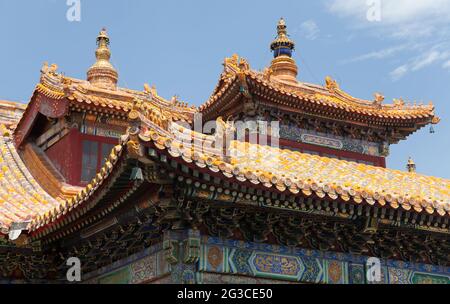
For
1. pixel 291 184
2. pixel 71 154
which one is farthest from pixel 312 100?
pixel 291 184

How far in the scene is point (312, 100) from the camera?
1995 centimetres

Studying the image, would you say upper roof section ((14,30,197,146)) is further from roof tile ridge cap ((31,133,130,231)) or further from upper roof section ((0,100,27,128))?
roof tile ridge cap ((31,133,130,231))

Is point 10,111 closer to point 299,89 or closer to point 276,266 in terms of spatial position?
point 299,89

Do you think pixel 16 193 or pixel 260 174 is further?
pixel 16 193

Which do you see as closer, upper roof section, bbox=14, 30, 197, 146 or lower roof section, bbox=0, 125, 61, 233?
lower roof section, bbox=0, 125, 61, 233

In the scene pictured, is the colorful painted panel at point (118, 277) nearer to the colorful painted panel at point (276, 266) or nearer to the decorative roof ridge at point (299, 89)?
the colorful painted panel at point (276, 266)

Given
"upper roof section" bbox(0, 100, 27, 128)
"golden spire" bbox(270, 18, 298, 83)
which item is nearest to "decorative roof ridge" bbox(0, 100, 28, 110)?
"upper roof section" bbox(0, 100, 27, 128)

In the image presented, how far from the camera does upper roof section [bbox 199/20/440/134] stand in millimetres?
19406

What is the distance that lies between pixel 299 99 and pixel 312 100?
36 cm

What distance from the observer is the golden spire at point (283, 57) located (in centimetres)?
2275

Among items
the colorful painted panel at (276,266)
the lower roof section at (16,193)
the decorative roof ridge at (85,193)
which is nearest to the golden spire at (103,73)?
the lower roof section at (16,193)

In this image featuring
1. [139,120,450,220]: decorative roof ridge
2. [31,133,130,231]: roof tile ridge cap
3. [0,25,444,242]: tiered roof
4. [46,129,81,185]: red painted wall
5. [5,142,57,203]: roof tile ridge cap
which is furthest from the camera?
[46,129,81,185]: red painted wall
